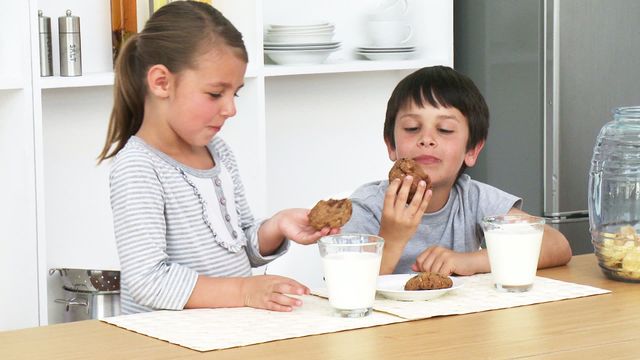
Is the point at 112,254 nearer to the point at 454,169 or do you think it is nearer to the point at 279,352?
the point at 454,169

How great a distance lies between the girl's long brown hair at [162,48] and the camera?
187cm

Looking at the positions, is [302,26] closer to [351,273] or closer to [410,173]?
[410,173]

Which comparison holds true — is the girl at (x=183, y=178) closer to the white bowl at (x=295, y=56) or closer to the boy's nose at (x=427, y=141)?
the boy's nose at (x=427, y=141)

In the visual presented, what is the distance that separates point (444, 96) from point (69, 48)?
1.08 metres

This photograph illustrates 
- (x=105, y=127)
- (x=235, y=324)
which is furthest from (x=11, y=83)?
(x=235, y=324)

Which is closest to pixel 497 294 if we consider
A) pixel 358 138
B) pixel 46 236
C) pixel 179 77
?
pixel 179 77

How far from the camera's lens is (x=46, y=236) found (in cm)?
297

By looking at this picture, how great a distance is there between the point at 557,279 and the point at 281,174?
1.64 m

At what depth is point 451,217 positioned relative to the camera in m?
2.14

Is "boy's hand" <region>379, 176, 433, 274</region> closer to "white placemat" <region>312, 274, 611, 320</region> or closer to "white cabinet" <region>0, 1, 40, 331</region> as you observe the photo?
"white placemat" <region>312, 274, 611, 320</region>

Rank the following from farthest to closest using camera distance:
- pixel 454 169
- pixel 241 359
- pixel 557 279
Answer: pixel 454 169 → pixel 557 279 → pixel 241 359

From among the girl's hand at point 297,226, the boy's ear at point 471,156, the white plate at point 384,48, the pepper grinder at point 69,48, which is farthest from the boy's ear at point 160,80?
the white plate at point 384,48

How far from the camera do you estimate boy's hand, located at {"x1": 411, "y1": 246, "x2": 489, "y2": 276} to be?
1.86 m

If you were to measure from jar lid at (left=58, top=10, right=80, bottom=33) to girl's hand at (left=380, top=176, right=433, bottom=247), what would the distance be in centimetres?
126
